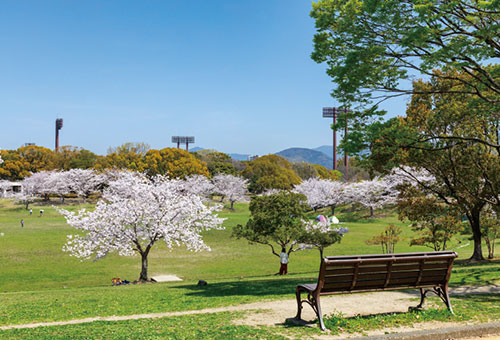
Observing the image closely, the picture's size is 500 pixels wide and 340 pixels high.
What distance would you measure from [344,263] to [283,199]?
16.1m

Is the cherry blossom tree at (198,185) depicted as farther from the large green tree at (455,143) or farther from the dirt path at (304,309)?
the dirt path at (304,309)

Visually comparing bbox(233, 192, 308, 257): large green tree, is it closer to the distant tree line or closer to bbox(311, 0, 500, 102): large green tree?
bbox(311, 0, 500, 102): large green tree

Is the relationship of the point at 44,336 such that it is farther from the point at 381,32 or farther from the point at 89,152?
the point at 89,152

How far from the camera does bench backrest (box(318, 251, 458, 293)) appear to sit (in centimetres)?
684

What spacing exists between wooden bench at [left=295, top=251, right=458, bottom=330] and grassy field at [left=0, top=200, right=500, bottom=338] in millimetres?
1427

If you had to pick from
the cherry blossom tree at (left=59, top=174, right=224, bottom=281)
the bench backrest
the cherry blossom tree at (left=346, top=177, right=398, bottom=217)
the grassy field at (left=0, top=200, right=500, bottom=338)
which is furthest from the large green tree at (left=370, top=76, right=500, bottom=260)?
the cherry blossom tree at (left=346, top=177, right=398, bottom=217)

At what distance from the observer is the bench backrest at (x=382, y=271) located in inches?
269

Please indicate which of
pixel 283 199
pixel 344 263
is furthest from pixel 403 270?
pixel 283 199

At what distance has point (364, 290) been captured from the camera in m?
7.16

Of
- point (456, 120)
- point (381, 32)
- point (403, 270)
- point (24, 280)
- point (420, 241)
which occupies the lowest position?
point (24, 280)

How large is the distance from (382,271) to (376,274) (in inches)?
4.9

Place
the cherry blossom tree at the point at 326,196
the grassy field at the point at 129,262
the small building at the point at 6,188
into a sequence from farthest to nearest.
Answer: the small building at the point at 6,188
the cherry blossom tree at the point at 326,196
the grassy field at the point at 129,262

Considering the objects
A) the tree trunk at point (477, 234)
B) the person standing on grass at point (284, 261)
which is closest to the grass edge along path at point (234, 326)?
the tree trunk at point (477, 234)

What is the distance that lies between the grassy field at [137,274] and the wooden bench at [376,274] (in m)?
1.43
